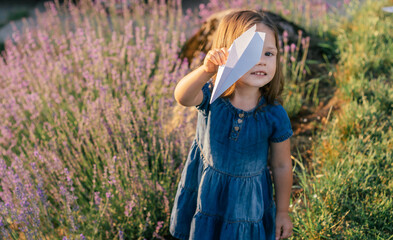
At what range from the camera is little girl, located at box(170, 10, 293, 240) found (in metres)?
1.50

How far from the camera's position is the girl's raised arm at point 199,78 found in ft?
4.03

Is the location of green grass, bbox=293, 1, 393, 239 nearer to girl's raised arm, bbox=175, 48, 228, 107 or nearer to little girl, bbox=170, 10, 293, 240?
little girl, bbox=170, 10, 293, 240

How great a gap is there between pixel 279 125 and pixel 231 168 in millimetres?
279

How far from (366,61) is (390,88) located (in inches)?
19.9

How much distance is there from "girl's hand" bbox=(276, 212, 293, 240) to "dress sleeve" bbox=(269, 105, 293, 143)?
406 mm

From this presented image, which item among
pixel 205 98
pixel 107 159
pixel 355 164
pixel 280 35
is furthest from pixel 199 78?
pixel 280 35

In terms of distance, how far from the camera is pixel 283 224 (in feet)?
5.80

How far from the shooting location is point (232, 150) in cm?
160

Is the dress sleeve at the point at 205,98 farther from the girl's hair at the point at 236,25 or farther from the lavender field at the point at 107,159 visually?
the lavender field at the point at 107,159

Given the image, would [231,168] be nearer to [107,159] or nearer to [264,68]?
[264,68]

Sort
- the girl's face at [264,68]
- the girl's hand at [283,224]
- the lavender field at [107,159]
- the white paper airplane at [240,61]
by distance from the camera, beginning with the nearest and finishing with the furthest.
Answer: the white paper airplane at [240,61]
the girl's face at [264,68]
the girl's hand at [283,224]
the lavender field at [107,159]

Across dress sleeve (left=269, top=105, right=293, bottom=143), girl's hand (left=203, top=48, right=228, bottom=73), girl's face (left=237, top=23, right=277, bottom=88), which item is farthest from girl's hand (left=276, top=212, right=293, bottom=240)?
girl's hand (left=203, top=48, right=228, bottom=73)

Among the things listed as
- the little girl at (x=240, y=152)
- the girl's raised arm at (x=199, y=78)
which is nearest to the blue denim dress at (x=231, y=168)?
the little girl at (x=240, y=152)

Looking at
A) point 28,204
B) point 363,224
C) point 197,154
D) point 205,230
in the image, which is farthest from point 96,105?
point 363,224
